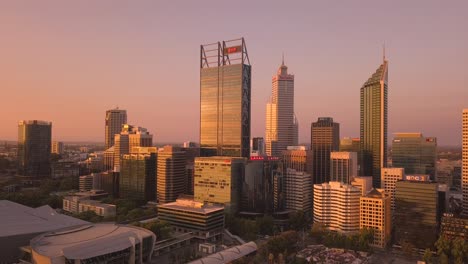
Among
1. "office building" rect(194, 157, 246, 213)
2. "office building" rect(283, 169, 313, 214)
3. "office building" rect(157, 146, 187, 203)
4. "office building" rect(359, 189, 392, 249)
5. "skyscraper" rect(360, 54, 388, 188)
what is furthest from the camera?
"skyscraper" rect(360, 54, 388, 188)

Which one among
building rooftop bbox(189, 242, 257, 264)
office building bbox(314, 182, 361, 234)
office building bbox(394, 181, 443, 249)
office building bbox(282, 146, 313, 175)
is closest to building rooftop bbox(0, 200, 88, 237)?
building rooftop bbox(189, 242, 257, 264)

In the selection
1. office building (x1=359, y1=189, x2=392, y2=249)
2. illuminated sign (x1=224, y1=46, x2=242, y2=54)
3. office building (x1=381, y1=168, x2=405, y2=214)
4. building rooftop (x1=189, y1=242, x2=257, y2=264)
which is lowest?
building rooftop (x1=189, y1=242, x2=257, y2=264)

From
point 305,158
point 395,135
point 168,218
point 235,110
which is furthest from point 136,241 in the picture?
point 395,135

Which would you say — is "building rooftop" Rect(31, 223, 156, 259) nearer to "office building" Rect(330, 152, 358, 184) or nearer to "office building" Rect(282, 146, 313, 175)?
"office building" Rect(330, 152, 358, 184)

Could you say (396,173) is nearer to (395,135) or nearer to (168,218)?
(395,135)

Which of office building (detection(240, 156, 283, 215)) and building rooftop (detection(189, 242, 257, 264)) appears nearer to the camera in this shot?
building rooftop (detection(189, 242, 257, 264))

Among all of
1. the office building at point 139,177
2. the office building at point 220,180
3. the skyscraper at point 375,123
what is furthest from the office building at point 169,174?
the skyscraper at point 375,123

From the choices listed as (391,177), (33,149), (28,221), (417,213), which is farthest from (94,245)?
(33,149)
